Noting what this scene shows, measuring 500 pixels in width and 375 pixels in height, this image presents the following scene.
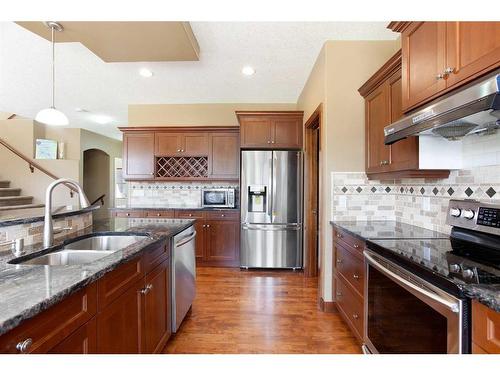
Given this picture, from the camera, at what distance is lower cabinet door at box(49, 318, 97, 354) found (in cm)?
86

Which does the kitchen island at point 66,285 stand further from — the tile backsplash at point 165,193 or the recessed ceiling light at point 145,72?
the tile backsplash at point 165,193

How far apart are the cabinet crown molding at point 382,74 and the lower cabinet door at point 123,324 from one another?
223 centimetres

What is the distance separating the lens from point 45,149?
6.40 meters

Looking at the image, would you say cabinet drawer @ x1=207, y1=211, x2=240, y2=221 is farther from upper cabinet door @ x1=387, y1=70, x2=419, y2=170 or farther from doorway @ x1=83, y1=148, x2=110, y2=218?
doorway @ x1=83, y1=148, x2=110, y2=218

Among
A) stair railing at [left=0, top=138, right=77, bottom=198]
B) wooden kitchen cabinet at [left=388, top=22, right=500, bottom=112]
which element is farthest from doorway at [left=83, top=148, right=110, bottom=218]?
wooden kitchen cabinet at [left=388, top=22, right=500, bottom=112]

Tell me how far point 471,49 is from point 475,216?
88 centimetres

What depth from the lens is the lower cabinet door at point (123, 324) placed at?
1.11 m

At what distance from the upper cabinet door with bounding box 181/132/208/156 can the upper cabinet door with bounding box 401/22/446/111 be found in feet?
10.0

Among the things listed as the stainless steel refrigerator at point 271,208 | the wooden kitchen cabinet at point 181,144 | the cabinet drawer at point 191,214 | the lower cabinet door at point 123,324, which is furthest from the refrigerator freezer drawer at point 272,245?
the lower cabinet door at point 123,324

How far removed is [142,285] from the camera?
149cm

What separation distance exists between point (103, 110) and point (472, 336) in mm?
5955

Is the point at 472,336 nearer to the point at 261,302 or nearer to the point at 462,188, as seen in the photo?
the point at 462,188
